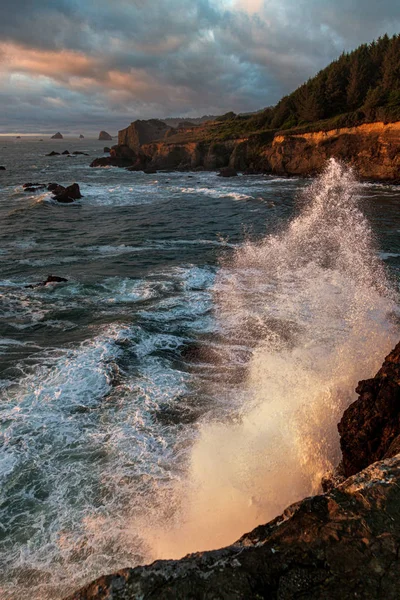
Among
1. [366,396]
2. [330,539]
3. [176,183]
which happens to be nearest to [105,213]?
[176,183]

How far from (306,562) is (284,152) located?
5746cm

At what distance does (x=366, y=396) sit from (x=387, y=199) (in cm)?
3249

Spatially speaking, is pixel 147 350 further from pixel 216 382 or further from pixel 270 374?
pixel 270 374

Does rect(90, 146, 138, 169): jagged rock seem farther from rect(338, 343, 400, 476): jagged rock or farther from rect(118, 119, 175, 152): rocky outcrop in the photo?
rect(338, 343, 400, 476): jagged rock

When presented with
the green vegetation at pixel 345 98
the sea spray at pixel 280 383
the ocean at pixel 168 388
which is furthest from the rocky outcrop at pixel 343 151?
the sea spray at pixel 280 383

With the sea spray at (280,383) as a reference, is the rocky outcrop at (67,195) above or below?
above

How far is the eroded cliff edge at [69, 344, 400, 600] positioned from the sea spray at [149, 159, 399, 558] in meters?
2.39

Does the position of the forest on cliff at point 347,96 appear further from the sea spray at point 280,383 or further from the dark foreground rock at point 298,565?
the dark foreground rock at point 298,565

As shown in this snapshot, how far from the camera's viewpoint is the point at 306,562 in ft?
9.66

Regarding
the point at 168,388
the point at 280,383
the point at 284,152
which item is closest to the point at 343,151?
the point at 284,152

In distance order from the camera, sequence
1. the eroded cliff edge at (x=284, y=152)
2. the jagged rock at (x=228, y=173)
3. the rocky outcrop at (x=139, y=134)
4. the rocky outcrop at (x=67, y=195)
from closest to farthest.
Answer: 1. the rocky outcrop at (x=67, y=195)
2. the eroded cliff edge at (x=284, y=152)
3. the jagged rock at (x=228, y=173)
4. the rocky outcrop at (x=139, y=134)

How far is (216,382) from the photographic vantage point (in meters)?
8.80

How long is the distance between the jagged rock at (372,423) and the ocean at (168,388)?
950mm

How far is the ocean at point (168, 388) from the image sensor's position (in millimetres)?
5496
